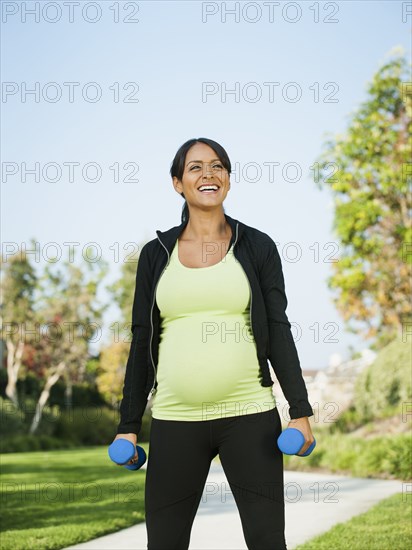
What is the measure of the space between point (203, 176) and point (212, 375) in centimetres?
66

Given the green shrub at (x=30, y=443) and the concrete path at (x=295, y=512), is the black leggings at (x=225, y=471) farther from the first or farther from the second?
the green shrub at (x=30, y=443)

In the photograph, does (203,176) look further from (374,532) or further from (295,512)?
(295,512)


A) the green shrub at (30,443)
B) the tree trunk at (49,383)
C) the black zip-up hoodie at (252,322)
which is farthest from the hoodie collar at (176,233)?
the tree trunk at (49,383)

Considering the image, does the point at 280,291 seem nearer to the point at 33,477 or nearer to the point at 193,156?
the point at 193,156

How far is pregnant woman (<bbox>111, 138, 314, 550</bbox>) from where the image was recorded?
2.50 metres

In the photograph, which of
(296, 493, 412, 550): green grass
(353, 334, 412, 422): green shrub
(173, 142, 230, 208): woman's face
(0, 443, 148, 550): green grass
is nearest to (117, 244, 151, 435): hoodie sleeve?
(173, 142, 230, 208): woman's face

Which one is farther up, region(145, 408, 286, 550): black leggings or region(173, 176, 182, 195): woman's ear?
region(173, 176, 182, 195): woman's ear

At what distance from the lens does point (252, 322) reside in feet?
8.34

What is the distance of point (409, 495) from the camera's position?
8625 mm

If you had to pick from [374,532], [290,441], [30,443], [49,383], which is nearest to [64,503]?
[374,532]

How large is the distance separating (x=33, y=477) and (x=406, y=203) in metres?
9.23

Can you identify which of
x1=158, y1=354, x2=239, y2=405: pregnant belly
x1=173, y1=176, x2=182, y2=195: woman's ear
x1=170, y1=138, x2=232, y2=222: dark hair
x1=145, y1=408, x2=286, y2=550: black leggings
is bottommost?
x1=145, y1=408, x2=286, y2=550: black leggings

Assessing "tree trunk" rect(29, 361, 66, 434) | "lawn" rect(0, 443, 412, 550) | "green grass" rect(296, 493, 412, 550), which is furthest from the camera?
"tree trunk" rect(29, 361, 66, 434)

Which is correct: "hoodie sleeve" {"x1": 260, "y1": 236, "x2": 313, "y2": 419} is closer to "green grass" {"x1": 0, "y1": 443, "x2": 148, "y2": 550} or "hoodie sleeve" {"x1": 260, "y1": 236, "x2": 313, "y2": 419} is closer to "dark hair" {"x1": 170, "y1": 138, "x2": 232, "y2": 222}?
"dark hair" {"x1": 170, "y1": 138, "x2": 232, "y2": 222}
